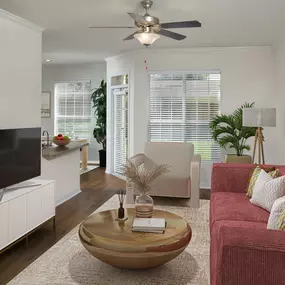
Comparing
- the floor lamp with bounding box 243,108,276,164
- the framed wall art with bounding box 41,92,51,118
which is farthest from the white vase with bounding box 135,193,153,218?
the framed wall art with bounding box 41,92,51,118

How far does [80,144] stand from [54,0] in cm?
250

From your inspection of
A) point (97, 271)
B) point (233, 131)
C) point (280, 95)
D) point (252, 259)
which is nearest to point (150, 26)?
point (97, 271)

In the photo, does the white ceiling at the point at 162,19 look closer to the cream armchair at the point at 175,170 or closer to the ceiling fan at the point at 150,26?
the ceiling fan at the point at 150,26

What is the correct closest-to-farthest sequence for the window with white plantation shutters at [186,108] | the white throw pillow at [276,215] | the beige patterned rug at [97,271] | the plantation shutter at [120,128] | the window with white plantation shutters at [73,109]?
the white throw pillow at [276,215]
the beige patterned rug at [97,271]
the window with white plantation shutters at [186,108]
the plantation shutter at [120,128]
the window with white plantation shutters at [73,109]

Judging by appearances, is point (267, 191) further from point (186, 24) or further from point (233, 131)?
point (233, 131)

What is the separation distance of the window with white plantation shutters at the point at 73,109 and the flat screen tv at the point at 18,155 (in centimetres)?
537

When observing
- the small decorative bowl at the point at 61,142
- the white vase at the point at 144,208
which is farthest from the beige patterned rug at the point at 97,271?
the small decorative bowl at the point at 61,142

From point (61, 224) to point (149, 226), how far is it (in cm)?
178

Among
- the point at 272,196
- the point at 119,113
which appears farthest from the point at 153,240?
the point at 119,113

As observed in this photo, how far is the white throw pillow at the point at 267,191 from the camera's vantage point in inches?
114

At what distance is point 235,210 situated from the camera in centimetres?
298

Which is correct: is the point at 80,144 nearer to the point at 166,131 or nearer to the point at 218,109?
the point at 166,131

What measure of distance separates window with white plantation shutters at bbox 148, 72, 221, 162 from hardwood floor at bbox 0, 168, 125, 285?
56.8 inches

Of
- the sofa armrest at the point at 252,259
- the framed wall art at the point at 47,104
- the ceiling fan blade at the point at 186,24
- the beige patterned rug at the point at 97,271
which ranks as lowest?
the beige patterned rug at the point at 97,271
